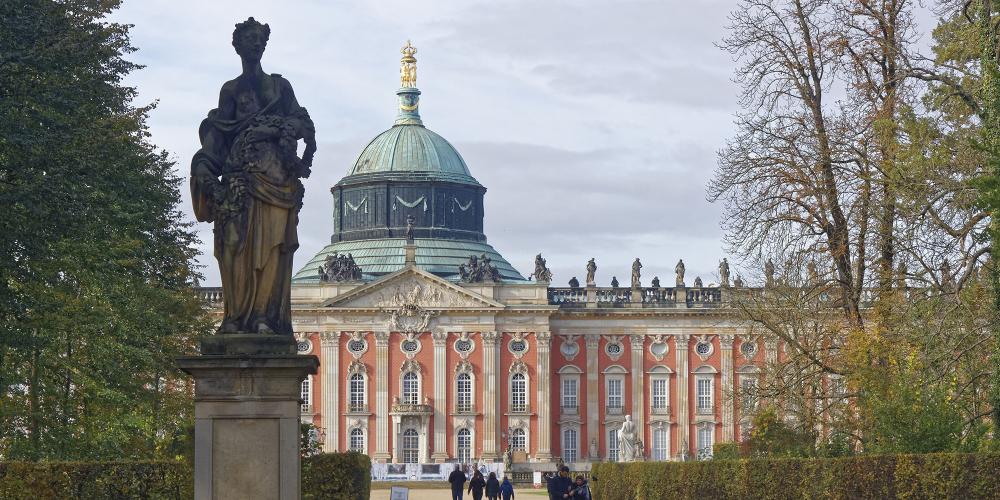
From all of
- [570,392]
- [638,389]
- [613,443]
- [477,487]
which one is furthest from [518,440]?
[477,487]

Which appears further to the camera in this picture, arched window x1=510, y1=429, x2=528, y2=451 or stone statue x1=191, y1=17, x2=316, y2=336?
arched window x1=510, y1=429, x2=528, y2=451

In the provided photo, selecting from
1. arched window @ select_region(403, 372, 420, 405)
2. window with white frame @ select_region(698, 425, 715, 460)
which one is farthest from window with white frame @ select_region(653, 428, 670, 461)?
arched window @ select_region(403, 372, 420, 405)

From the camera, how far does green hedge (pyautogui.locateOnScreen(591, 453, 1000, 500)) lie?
1085 inches

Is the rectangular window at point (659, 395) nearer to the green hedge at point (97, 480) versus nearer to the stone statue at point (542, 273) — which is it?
the stone statue at point (542, 273)

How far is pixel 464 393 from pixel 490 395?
156cm

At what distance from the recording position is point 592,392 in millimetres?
106250

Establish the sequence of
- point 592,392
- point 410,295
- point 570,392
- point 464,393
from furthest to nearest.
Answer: point 570,392 < point 592,392 < point 410,295 < point 464,393

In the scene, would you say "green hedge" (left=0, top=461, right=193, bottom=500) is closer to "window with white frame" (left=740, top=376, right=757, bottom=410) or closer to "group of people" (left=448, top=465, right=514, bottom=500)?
"window with white frame" (left=740, top=376, right=757, bottom=410)

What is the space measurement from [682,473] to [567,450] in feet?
207

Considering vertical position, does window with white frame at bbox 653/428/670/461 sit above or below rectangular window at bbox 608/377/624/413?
below

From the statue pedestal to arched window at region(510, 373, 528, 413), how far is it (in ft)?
298

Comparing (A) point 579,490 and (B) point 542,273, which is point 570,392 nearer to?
(B) point 542,273

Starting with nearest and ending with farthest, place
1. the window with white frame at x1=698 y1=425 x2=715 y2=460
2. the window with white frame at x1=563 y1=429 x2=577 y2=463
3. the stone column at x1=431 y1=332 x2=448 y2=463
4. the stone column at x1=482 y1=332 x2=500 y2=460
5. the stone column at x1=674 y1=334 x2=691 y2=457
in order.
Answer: the stone column at x1=431 y1=332 x2=448 y2=463
the stone column at x1=482 y1=332 x2=500 y2=460
the window with white frame at x1=563 y1=429 x2=577 y2=463
the stone column at x1=674 y1=334 x2=691 y2=457
the window with white frame at x1=698 y1=425 x2=715 y2=460

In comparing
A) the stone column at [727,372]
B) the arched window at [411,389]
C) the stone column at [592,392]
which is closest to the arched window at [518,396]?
the stone column at [592,392]
